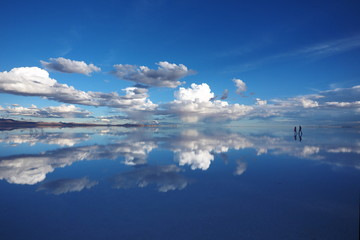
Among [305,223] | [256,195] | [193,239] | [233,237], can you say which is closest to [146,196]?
[193,239]

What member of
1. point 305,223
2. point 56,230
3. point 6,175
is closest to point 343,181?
point 305,223

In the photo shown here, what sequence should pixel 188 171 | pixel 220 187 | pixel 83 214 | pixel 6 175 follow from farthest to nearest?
pixel 188 171 < pixel 6 175 < pixel 220 187 < pixel 83 214

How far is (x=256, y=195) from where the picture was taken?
9078 millimetres

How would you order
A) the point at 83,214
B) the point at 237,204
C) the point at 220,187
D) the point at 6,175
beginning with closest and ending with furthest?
1. the point at 83,214
2. the point at 237,204
3. the point at 220,187
4. the point at 6,175

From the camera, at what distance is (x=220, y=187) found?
10211mm

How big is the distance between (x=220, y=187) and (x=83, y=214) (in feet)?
20.7

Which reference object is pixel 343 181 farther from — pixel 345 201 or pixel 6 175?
pixel 6 175

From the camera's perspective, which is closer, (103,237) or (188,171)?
(103,237)

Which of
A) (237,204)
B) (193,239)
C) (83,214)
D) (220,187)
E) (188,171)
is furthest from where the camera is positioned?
(188,171)

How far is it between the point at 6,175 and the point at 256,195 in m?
14.8

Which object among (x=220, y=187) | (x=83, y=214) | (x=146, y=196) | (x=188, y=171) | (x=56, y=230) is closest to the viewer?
(x=56, y=230)

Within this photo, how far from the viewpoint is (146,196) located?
890cm

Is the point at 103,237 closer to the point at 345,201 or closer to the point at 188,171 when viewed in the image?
the point at 188,171

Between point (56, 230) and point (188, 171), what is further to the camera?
point (188, 171)
